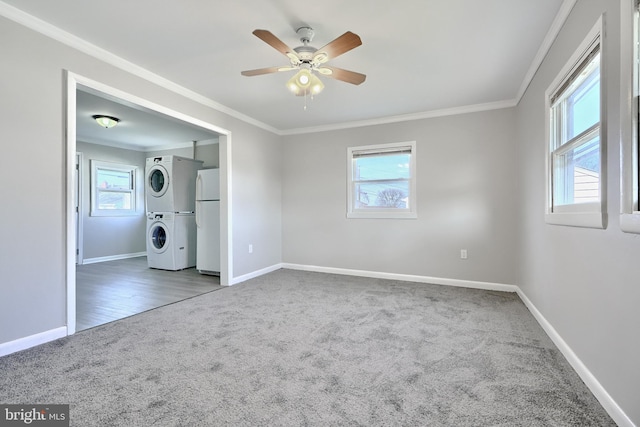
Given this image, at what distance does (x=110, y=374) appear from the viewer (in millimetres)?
1826

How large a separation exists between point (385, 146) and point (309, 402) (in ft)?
12.1

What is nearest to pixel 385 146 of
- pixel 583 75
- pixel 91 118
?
pixel 583 75

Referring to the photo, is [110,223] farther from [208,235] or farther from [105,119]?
[208,235]

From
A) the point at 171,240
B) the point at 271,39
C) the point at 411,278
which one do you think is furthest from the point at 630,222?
the point at 171,240

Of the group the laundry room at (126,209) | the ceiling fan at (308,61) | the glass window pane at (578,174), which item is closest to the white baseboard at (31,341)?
the laundry room at (126,209)

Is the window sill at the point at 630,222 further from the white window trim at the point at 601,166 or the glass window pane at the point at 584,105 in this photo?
the glass window pane at the point at 584,105

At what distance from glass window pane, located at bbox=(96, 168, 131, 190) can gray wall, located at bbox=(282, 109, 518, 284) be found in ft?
13.2

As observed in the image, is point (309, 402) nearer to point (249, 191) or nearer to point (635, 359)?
point (635, 359)

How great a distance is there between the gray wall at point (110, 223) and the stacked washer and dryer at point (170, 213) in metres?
1.59

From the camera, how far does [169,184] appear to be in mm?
5047

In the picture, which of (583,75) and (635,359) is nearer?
(635,359)

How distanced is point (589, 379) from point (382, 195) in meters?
3.16

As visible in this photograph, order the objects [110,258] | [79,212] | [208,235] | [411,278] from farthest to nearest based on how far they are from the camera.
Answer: [110,258]
[79,212]
[208,235]
[411,278]

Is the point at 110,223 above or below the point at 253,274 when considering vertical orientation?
above
